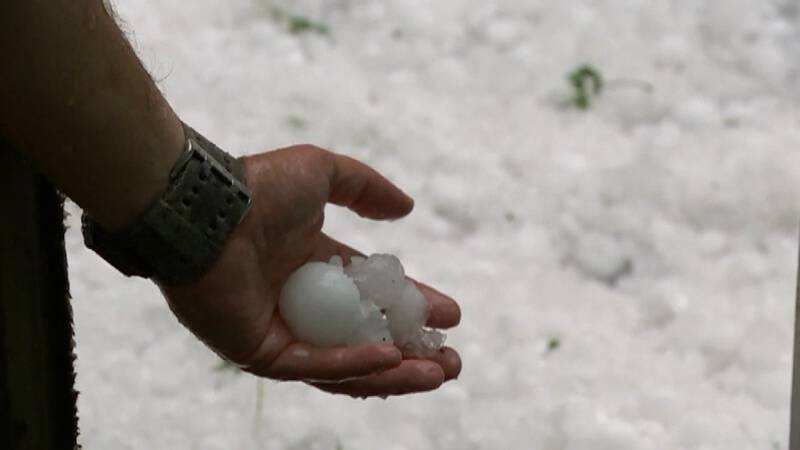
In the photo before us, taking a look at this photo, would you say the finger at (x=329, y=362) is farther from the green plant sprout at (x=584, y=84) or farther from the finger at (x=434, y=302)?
the green plant sprout at (x=584, y=84)

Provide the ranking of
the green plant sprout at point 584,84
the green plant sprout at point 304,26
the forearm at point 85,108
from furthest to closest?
the green plant sprout at point 304,26
the green plant sprout at point 584,84
the forearm at point 85,108

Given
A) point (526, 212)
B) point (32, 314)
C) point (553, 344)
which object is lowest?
point (32, 314)

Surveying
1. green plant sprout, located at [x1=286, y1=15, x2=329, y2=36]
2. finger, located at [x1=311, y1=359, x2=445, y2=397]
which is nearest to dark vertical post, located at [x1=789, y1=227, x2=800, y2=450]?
finger, located at [x1=311, y1=359, x2=445, y2=397]

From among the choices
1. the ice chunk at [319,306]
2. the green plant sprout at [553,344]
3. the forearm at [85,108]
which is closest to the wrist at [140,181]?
the forearm at [85,108]

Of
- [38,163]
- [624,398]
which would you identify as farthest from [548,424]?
[38,163]

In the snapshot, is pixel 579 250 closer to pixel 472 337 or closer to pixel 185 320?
pixel 472 337

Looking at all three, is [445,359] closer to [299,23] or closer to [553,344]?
[553,344]

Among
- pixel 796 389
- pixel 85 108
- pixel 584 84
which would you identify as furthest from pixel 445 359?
pixel 584 84
